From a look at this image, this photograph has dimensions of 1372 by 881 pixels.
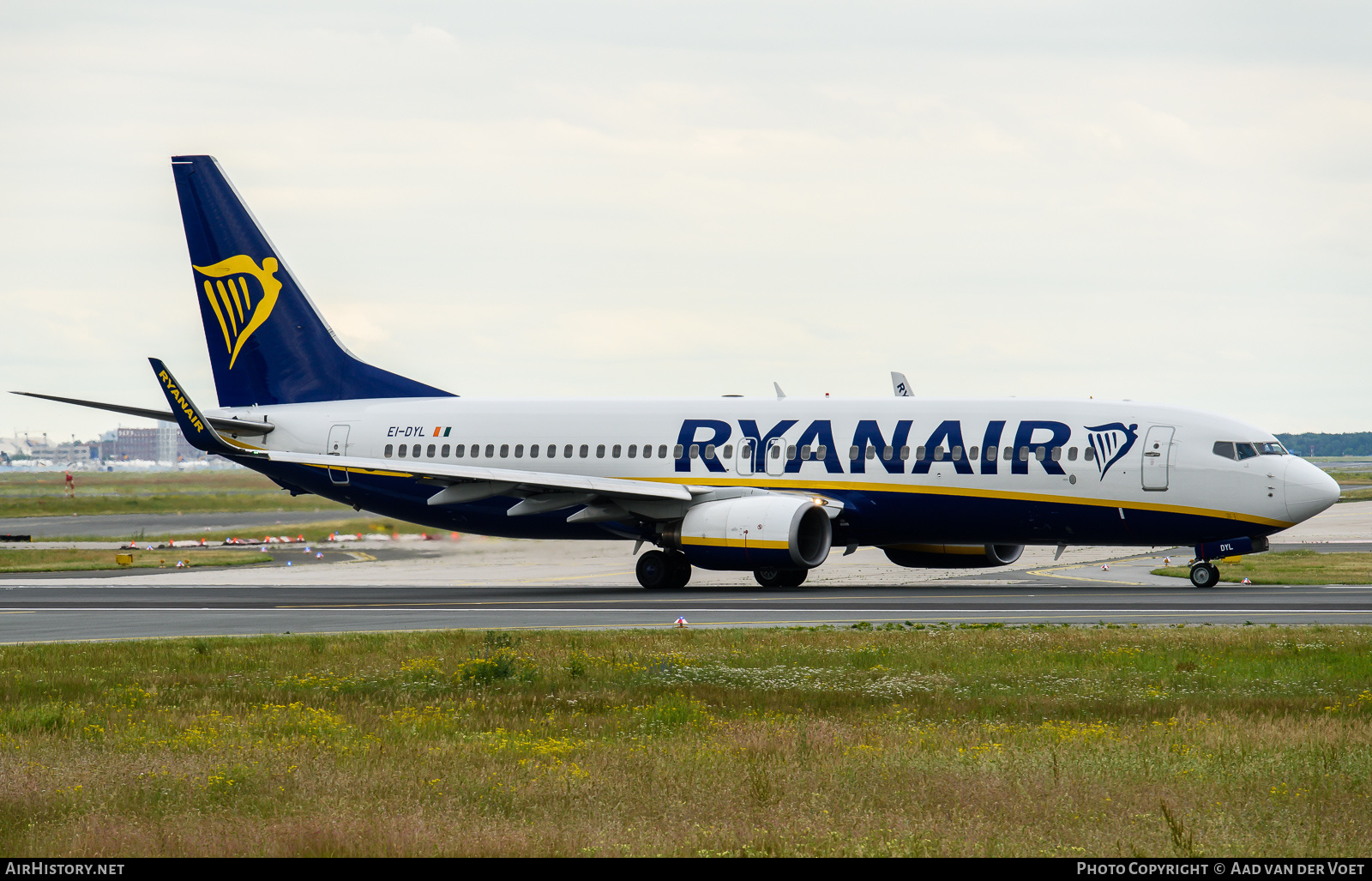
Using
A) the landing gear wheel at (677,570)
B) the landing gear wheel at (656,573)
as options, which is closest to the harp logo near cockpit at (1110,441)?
the landing gear wheel at (677,570)

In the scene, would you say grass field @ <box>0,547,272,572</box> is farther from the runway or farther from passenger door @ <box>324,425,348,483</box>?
passenger door @ <box>324,425,348,483</box>

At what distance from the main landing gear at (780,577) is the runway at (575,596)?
1.41 ft

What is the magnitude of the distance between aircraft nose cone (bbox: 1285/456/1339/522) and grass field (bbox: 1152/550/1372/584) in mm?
3006

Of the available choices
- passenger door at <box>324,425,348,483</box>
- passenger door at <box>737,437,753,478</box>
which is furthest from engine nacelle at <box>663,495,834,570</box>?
passenger door at <box>324,425,348,483</box>

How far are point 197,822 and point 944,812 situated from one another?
208 inches

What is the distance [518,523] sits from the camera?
125 ft

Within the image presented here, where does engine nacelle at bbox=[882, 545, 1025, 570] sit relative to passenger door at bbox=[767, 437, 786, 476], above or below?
below

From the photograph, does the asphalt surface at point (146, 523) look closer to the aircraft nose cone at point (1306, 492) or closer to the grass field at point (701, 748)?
the aircraft nose cone at point (1306, 492)

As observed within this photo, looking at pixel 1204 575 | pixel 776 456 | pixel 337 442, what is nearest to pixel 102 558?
pixel 337 442

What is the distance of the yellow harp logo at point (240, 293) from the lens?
136 feet

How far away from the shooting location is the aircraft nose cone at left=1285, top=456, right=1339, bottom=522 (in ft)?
101

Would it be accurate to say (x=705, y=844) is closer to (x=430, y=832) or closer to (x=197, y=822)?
(x=430, y=832)

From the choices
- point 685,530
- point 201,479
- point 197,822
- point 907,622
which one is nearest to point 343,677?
point 197,822

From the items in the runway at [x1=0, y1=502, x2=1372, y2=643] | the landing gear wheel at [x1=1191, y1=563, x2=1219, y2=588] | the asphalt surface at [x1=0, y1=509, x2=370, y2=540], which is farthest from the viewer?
the asphalt surface at [x1=0, y1=509, x2=370, y2=540]
